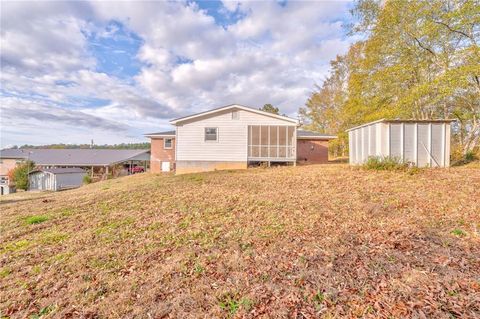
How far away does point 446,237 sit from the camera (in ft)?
12.5

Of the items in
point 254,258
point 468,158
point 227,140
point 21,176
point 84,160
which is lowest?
point 21,176

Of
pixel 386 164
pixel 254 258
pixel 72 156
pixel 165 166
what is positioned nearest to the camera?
pixel 254 258

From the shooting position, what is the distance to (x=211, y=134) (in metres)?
16.5

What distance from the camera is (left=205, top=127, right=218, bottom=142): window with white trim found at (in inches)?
645

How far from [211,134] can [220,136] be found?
0.65 metres

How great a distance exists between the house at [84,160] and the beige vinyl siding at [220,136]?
19734 millimetres

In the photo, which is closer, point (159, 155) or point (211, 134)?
point (211, 134)

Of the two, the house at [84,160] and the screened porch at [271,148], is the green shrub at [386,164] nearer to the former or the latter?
the screened porch at [271,148]

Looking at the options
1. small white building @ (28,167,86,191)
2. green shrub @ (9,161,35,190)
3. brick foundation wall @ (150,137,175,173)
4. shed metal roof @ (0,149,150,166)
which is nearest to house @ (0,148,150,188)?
shed metal roof @ (0,149,150,166)

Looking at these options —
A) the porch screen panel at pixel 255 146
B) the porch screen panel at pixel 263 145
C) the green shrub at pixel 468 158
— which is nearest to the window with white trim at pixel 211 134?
the porch screen panel at pixel 255 146

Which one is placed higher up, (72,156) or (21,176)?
(72,156)

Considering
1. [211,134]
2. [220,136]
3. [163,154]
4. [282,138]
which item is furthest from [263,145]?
[163,154]

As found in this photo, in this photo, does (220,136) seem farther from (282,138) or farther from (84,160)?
(84,160)

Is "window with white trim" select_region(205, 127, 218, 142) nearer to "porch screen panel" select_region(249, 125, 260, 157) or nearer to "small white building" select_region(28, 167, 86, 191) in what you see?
"porch screen panel" select_region(249, 125, 260, 157)
